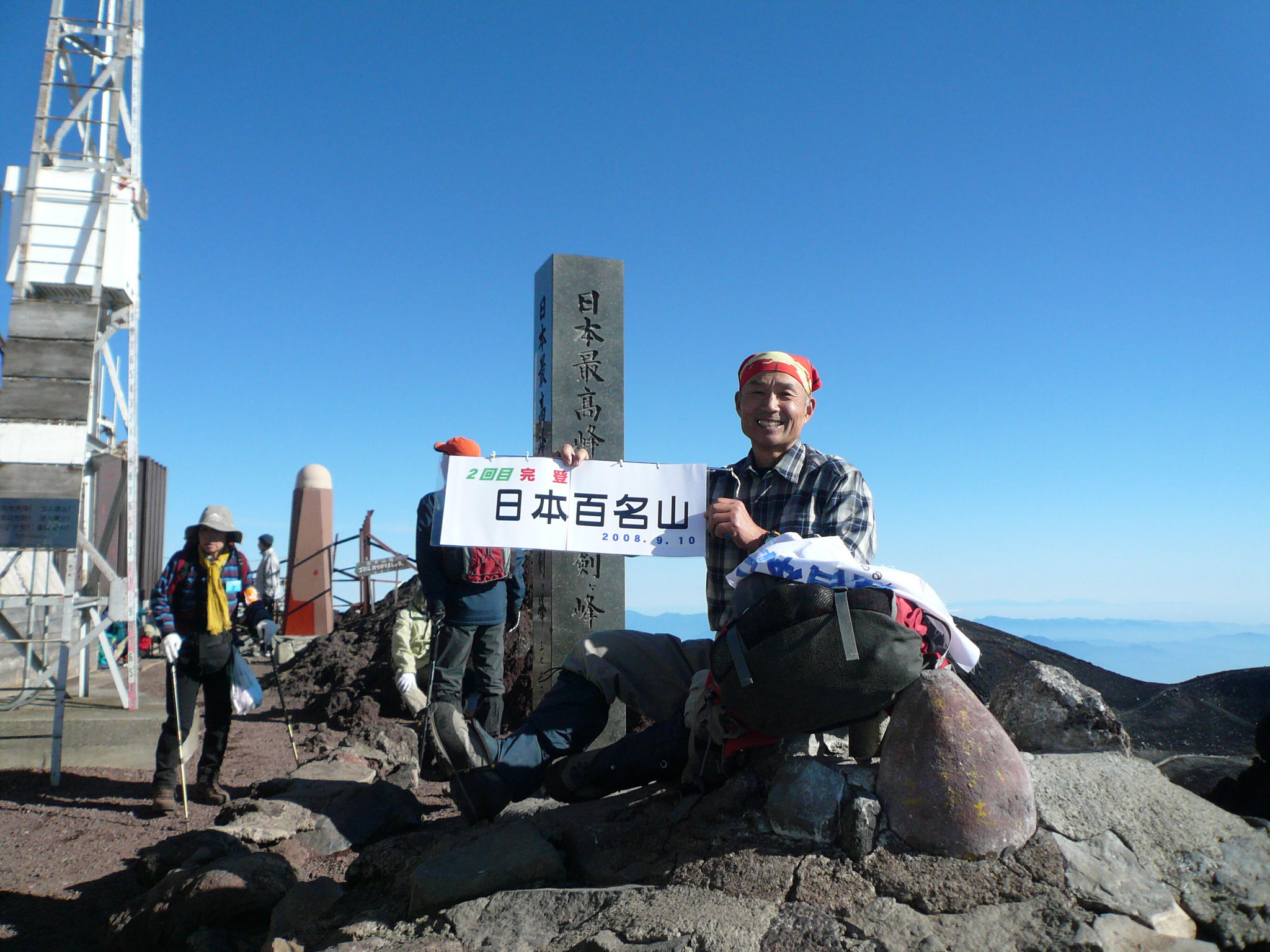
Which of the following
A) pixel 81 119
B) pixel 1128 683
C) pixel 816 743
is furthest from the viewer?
pixel 81 119

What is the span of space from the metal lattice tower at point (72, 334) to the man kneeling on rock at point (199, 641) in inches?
59.9

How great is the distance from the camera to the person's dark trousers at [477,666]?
5.01 metres

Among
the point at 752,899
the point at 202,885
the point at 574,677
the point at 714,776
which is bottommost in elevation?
the point at 202,885

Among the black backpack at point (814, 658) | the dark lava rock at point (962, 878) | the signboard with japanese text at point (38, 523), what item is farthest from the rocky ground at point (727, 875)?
the signboard with japanese text at point (38, 523)

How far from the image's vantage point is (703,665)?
2.95 metres

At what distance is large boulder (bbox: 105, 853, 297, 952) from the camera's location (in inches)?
111

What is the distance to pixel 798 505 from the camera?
2.99m

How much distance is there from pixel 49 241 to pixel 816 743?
305 inches

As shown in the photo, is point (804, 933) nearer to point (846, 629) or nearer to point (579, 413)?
point (846, 629)

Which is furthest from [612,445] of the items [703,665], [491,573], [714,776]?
[714,776]

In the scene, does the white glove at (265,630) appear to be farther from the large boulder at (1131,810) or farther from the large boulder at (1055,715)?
the large boulder at (1131,810)

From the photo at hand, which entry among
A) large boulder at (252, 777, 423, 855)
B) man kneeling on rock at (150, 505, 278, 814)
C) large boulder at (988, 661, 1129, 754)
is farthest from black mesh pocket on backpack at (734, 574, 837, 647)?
man kneeling on rock at (150, 505, 278, 814)

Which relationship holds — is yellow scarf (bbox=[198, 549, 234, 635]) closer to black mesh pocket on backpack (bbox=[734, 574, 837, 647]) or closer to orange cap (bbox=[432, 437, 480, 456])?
orange cap (bbox=[432, 437, 480, 456])

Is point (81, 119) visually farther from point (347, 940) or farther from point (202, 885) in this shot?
point (347, 940)
